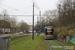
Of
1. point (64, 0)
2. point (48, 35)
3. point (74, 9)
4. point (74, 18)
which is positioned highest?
→ point (64, 0)

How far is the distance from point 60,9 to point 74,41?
2208 centimetres

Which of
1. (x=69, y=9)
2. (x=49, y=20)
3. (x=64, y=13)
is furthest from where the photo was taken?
(x=49, y=20)

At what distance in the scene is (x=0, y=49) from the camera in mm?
6684

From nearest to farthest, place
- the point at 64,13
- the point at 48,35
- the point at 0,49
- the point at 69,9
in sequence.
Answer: the point at 0,49
the point at 48,35
the point at 69,9
the point at 64,13

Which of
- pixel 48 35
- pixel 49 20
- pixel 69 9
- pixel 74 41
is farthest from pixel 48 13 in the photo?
pixel 74 41

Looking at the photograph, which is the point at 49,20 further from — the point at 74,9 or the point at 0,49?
the point at 0,49

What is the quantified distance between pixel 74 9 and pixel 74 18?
258 cm

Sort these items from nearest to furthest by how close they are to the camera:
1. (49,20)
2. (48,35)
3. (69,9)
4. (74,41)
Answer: (74,41), (48,35), (69,9), (49,20)

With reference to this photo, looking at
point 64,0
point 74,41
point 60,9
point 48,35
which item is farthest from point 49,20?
point 74,41

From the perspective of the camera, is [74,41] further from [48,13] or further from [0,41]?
[48,13]

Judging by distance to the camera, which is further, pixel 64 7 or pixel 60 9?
pixel 60 9

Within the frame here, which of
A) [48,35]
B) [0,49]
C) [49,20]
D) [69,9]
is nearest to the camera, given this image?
[0,49]

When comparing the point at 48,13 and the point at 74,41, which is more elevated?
the point at 48,13

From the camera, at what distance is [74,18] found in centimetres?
3572
